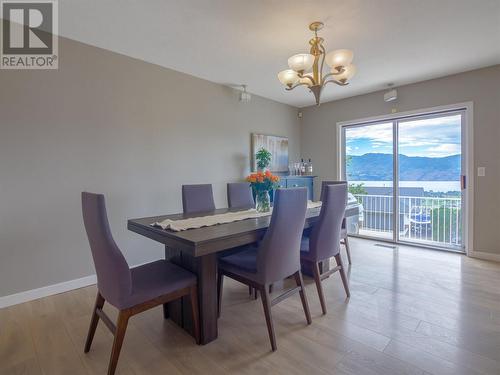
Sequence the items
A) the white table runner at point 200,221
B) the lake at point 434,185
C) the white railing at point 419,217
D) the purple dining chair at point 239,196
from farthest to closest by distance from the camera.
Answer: the white railing at point 419,217, the lake at point 434,185, the purple dining chair at point 239,196, the white table runner at point 200,221

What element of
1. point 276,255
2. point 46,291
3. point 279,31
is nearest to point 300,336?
point 276,255

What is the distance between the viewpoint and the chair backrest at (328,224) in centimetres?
218

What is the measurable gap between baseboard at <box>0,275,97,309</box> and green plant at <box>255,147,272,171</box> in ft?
9.16

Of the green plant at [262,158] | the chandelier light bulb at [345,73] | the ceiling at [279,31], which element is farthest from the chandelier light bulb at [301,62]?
the green plant at [262,158]

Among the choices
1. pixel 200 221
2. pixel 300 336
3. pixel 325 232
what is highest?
pixel 200 221

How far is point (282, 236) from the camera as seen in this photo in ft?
5.91

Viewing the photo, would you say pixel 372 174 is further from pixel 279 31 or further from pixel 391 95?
pixel 279 31

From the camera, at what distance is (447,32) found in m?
2.52

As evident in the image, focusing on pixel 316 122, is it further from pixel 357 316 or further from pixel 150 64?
pixel 357 316

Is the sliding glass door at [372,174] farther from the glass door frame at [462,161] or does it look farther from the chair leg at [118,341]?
the chair leg at [118,341]

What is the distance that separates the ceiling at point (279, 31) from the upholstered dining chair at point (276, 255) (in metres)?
1.60

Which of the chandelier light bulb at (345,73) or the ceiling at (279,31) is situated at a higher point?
the ceiling at (279,31)

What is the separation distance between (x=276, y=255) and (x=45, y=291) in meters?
2.32

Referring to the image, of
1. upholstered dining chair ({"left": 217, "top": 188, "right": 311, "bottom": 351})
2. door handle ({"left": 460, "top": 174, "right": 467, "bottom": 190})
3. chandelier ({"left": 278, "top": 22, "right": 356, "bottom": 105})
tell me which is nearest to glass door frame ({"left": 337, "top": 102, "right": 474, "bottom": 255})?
door handle ({"left": 460, "top": 174, "right": 467, "bottom": 190})
